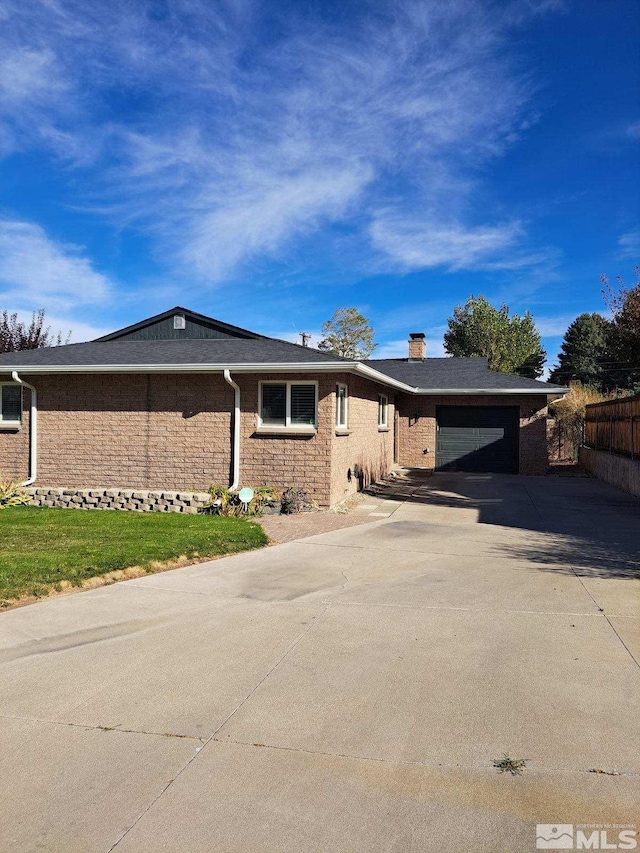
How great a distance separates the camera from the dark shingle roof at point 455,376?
19.5 meters

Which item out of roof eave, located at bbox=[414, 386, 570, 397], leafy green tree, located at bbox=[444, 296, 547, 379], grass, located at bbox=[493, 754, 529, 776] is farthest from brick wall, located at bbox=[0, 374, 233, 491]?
leafy green tree, located at bbox=[444, 296, 547, 379]

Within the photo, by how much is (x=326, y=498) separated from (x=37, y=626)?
6.97 m

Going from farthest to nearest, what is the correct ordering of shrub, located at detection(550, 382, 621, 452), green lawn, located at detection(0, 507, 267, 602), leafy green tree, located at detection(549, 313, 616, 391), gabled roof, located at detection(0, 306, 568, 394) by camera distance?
leafy green tree, located at detection(549, 313, 616, 391) → shrub, located at detection(550, 382, 621, 452) → gabled roof, located at detection(0, 306, 568, 394) → green lawn, located at detection(0, 507, 267, 602)

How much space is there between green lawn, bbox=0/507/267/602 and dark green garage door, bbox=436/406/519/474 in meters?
11.8

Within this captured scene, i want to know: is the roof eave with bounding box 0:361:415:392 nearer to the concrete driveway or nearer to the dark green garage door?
the concrete driveway

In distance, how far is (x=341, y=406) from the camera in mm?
12641

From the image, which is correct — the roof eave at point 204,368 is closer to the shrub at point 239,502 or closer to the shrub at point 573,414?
the shrub at point 239,502

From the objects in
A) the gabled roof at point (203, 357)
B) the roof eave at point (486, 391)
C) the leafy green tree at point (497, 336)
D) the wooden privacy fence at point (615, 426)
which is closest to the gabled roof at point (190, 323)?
the gabled roof at point (203, 357)

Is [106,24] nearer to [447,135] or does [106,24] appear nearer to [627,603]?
[447,135]

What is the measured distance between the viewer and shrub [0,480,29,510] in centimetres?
1226

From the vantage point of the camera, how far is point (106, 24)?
1106 centimetres

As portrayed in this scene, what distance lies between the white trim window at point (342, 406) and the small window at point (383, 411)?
424 centimetres

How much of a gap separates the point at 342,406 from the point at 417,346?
12.8 m

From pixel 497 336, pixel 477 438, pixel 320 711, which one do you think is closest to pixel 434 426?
pixel 477 438
